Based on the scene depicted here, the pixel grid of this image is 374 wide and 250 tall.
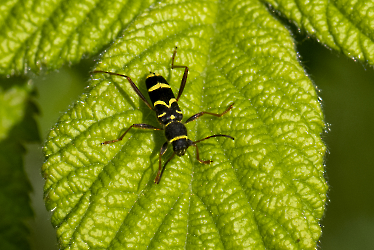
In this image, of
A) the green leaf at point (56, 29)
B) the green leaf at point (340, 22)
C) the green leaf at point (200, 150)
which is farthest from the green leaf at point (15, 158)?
the green leaf at point (340, 22)

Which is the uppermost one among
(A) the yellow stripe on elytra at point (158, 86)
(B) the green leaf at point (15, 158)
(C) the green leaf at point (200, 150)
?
(B) the green leaf at point (15, 158)

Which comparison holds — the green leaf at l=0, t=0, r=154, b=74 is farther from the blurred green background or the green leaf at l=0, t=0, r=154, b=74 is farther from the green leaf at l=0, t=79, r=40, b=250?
the green leaf at l=0, t=79, r=40, b=250

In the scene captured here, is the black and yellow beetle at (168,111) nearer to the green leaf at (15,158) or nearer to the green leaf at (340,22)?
the green leaf at (340,22)

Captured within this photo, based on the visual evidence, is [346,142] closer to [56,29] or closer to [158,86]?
[158,86]

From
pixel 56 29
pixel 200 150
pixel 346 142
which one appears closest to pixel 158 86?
pixel 200 150

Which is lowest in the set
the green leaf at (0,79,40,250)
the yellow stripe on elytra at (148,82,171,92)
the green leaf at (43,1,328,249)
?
the green leaf at (43,1,328,249)

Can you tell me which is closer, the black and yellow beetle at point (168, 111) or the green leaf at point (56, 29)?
the black and yellow beetle at point (168, 111)

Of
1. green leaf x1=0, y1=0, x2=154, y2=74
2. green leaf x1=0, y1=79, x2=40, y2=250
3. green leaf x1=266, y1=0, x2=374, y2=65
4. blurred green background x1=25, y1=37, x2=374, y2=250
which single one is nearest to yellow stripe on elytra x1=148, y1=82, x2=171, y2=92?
green leaf x1=0, y1=0, x2=154, y2=74
